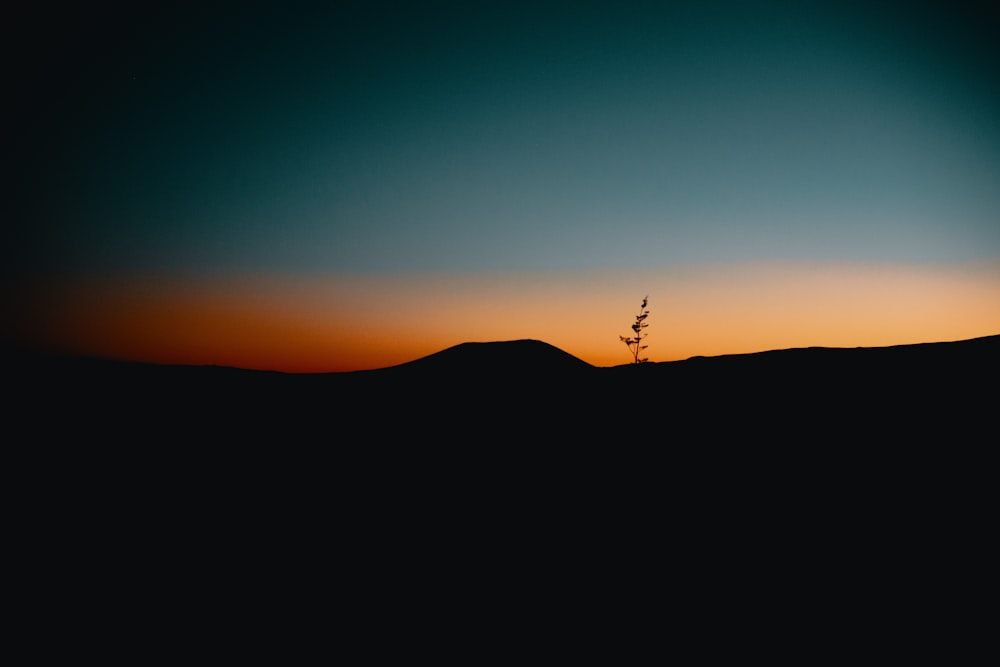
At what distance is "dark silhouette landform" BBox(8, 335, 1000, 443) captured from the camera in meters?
9.76

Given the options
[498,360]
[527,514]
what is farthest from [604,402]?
[498,360]

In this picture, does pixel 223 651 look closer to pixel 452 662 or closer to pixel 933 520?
pixel 452 662

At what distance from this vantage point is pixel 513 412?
1245 centimetres

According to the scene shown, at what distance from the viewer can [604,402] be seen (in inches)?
497

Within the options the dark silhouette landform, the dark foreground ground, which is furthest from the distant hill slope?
the dark foreground ground

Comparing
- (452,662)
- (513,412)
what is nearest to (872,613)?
(452,662)

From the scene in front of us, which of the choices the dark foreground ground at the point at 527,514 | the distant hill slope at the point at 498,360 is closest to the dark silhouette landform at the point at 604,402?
the dark foreground ground at the point at 527,514

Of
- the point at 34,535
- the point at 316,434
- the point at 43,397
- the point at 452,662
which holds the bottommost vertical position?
the point at 452,662

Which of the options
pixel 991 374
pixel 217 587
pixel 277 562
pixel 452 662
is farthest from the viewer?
pixel 991 374

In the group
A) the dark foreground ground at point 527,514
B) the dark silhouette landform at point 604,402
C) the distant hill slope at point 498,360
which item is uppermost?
the distant hill slope at point 498,360

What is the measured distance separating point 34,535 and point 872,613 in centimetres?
1037

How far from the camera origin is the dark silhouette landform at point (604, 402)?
9.76 meters

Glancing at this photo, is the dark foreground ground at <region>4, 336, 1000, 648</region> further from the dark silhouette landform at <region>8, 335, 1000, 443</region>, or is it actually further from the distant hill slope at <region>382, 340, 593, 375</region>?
the distant hill slope at <region>382, 340, 593, 375</region>

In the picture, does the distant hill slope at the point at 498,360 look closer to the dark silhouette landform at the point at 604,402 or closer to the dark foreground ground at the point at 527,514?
the dark silhouette landform at the point at 604,402
